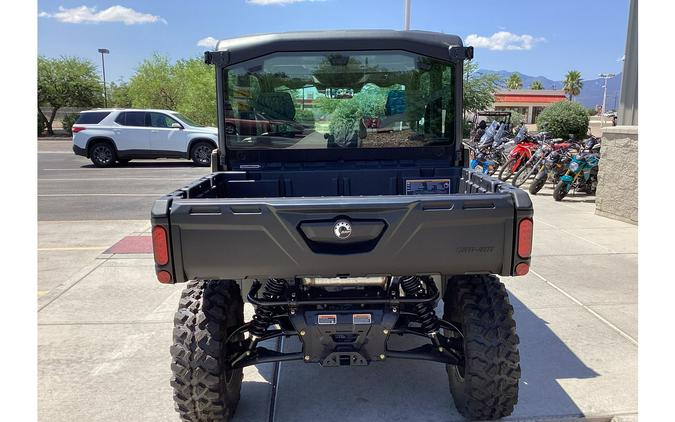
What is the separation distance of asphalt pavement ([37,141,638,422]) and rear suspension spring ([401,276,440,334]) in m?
0.59

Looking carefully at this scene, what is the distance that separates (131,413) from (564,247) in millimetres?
5726

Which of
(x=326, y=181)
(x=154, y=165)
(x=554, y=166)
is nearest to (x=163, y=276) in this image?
(x=326, y=181)

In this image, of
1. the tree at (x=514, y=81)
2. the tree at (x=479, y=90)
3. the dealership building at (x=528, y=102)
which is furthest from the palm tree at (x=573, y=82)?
the tree at (x=479, y=90)

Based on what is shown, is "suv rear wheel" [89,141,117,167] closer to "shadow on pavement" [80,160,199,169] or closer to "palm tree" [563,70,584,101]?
"shadow on pavement" [80,160,199,169]

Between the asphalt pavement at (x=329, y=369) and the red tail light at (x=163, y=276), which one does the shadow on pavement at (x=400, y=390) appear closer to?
the asphalt pavement at (x=329, y=369)

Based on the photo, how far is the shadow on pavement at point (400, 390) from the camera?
321 centimetres

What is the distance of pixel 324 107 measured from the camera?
3.99m

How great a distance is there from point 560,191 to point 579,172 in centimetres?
56

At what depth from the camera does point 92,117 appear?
56.0 ft

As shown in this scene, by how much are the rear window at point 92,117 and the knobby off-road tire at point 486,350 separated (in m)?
16.8

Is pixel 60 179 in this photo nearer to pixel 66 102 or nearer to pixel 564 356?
pixel 564 356

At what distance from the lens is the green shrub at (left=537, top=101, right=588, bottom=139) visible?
17438 millimetres

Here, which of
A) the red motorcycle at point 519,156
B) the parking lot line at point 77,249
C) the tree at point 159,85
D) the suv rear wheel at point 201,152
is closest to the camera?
the parking lot line at point 77,249

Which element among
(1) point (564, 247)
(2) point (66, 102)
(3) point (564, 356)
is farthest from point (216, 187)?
(2) point (66, 102)
